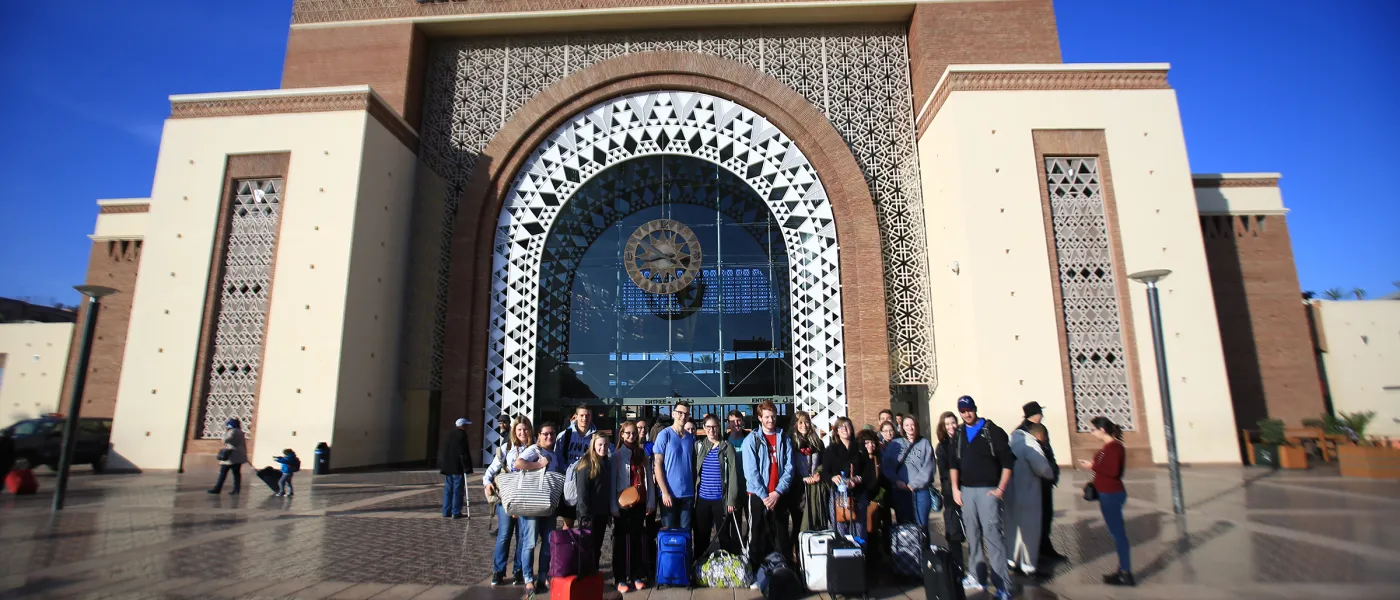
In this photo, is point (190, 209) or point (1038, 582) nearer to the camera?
point (1038, 582)

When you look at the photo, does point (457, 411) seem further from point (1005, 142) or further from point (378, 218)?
point (1005, 142)

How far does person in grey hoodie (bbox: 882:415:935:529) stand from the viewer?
5.37m

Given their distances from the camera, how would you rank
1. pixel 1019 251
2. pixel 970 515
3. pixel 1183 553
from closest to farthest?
pixel 970 515
pixel 1183 553
pixel 1019 251

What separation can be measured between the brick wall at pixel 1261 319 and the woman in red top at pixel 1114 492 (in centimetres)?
1313

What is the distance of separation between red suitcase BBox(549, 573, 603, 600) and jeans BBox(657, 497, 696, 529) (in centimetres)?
94

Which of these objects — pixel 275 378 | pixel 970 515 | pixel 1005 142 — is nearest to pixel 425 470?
pixel 275 378

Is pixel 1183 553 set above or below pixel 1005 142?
below

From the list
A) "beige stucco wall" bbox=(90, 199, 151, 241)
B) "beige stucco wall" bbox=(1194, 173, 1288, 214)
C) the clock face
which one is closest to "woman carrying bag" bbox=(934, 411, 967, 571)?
the clock face

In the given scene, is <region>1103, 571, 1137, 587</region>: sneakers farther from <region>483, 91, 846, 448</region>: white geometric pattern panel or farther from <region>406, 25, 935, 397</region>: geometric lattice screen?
<region>406, 25, 935, 397</region>: geometric lattice screen

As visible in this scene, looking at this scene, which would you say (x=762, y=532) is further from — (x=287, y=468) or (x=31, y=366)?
(x=31, y=366)

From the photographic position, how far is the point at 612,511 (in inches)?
185

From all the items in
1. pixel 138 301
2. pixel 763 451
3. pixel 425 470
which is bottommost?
pixel 425 470

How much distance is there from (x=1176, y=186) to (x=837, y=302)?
269 inches

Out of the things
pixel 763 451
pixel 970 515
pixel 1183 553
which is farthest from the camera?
pixel 1183 553
